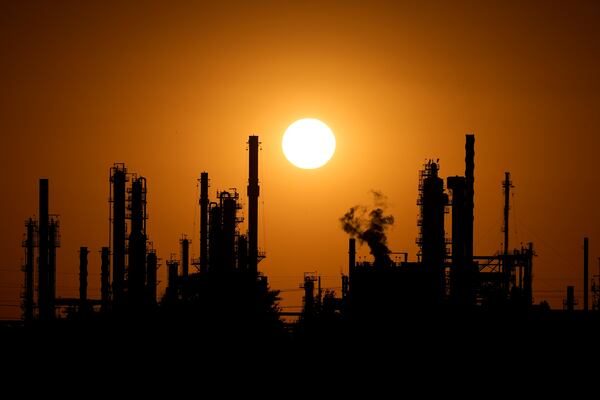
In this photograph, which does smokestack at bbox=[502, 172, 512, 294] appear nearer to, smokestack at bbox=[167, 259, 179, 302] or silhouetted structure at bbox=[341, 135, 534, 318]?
silhouetted structure at bbox=[341, 135, 534, 318]

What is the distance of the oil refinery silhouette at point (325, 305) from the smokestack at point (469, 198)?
4cm

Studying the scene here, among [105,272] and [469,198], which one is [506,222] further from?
[105,272]

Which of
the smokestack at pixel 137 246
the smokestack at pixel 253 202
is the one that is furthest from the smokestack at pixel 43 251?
the smokestack at pixel 253 202

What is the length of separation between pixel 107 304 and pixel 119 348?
14115mm

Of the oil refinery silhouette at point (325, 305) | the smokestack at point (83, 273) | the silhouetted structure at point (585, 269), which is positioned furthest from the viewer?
the silhouetted structure at point (585, 269)

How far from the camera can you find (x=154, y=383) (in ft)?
123

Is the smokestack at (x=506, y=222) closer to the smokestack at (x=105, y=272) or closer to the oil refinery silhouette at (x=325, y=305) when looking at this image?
the oil refinery silhouette at (x=325, y=305)

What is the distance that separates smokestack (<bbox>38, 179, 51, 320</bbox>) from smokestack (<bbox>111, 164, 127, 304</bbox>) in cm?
400

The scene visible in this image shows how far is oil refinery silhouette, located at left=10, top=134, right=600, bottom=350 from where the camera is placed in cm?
5116

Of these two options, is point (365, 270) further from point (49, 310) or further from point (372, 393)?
point (372, 393)

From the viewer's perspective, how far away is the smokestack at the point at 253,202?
204ft

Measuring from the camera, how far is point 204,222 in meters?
64.1

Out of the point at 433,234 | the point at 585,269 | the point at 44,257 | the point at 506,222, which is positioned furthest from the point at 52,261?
the point at 585,269

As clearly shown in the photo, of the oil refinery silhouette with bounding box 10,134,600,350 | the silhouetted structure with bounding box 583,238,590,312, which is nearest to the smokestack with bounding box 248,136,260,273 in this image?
the oil refinery silhouette with bounding box 10,134,600,350
